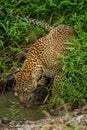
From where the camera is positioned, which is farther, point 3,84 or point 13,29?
point 13,29

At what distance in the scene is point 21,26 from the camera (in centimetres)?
939

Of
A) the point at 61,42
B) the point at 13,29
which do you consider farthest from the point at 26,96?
the point at 13,29

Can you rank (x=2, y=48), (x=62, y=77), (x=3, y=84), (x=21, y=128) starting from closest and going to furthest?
(x=21, y=128) < (x=62, y=77) < (x=3, y=84) < (x=2, y=48)

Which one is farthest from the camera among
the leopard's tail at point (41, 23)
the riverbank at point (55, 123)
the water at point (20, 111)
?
the leopard's tail at point (41, 23)

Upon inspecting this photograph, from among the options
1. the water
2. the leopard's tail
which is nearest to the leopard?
the water

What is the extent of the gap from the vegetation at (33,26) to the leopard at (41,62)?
190 mm

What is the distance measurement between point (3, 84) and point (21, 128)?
6.29 ft

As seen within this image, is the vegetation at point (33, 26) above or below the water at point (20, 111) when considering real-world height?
above

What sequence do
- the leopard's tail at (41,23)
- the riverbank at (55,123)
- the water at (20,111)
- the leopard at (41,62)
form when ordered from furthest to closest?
the leopard's tail at (41,23)
the leopard at (41,62)
the water at (20,111)
the riverbank at (55,123)

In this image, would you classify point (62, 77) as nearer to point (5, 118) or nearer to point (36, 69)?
point (36, 69)

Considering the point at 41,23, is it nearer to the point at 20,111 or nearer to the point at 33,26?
the point at 33,26

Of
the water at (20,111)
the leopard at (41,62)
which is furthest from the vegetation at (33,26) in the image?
the water at (20,111)

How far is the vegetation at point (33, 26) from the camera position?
26.4 feet

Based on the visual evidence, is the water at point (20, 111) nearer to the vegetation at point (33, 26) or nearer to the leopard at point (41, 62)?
the leopard at point (41, 62)
